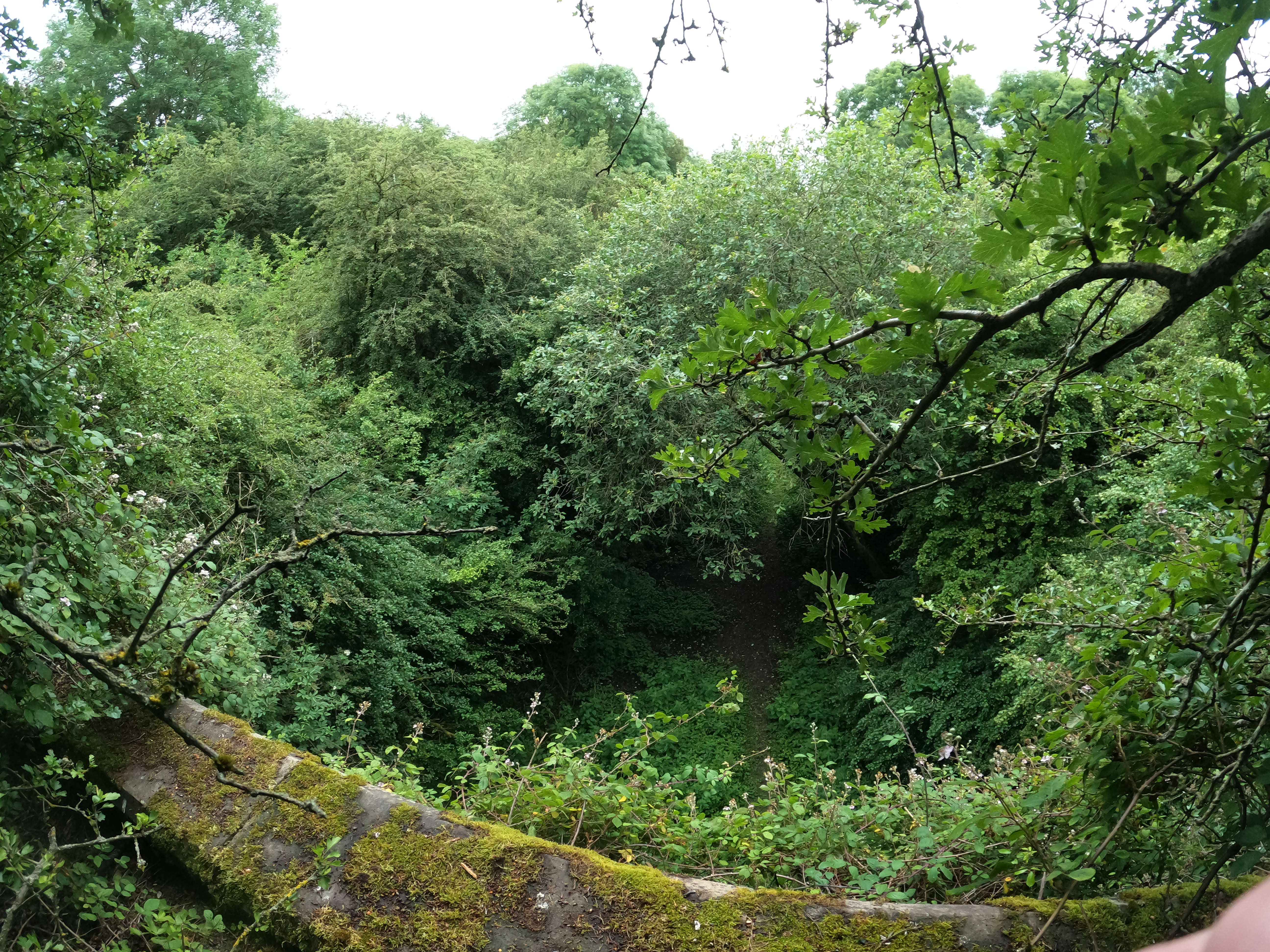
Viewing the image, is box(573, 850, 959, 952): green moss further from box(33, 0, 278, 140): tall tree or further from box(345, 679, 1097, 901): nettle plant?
box(33, 0, 278, 140): tall tree

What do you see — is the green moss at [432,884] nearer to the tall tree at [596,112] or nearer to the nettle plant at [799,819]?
the nettle plant at [799,819]

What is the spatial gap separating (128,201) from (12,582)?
19.8 feet

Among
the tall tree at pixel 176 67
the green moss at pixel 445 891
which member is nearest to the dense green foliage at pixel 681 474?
the green moss at pixel 445 891

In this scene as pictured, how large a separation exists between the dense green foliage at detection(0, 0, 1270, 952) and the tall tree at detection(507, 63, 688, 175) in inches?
61.0

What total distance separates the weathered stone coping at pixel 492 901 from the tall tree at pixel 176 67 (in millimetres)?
22622

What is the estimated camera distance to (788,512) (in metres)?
13.7

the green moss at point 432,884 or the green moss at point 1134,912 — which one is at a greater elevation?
the green moss at point 1134,912

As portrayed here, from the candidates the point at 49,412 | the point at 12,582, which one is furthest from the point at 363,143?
the point at 12,582

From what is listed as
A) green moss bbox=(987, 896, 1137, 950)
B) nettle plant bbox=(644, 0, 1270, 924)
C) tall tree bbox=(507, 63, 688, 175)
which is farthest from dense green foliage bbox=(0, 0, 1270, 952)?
tall tree bbox=(507, 63, 688, 175)

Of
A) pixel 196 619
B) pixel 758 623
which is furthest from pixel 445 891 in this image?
pixel 758 623

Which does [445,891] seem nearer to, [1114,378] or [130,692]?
[130,692]

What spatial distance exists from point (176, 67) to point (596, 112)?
11.7 meters

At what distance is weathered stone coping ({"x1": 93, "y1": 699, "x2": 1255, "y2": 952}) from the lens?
6.95ft

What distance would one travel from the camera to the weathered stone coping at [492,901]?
2.12 meters
